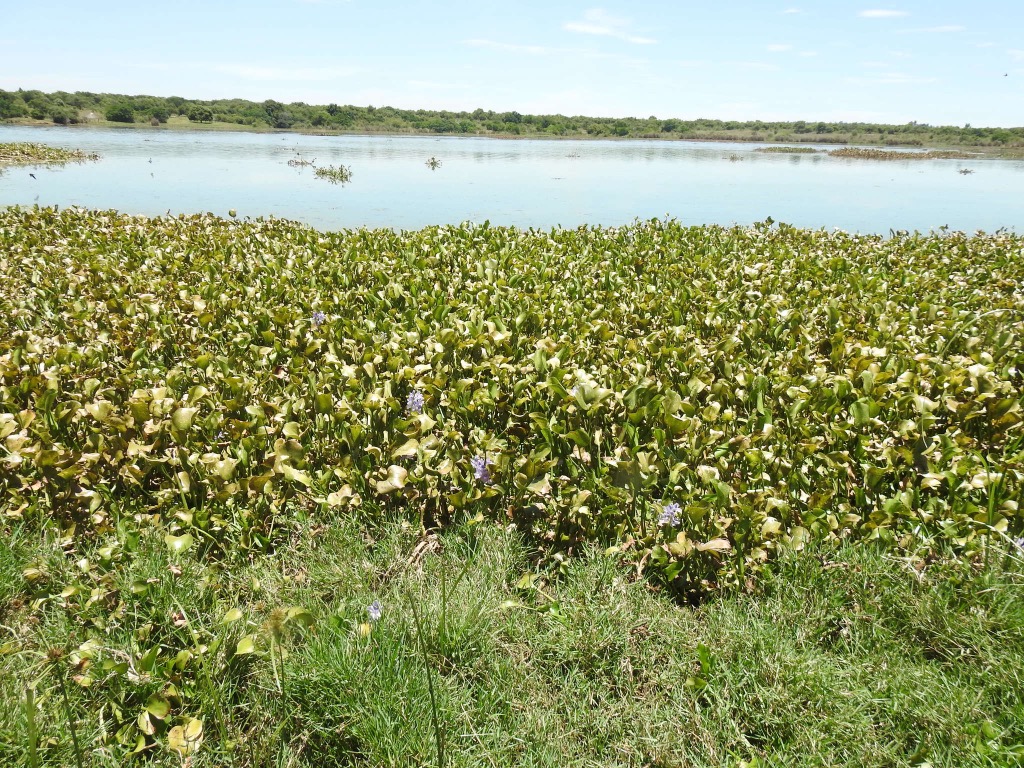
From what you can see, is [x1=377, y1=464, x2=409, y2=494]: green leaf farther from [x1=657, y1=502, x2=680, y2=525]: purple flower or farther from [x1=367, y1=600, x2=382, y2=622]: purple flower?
[x1=657, y1=502, x2=680, y2=525]: purple flower

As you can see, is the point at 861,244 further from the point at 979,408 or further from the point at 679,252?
the point at 979,408

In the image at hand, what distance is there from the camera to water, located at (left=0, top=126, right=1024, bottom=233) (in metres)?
15.1

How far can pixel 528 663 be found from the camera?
2.40 m

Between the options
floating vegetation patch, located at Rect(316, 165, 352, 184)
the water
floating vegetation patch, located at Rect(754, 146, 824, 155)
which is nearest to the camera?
the water

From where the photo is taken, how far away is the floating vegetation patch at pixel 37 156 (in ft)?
82.6

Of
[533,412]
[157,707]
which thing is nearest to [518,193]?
[533,412]

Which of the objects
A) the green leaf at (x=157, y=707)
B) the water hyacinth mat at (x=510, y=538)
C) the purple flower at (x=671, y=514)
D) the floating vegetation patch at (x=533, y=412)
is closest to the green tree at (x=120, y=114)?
the floating vegetation patch at (x=533, y=412)

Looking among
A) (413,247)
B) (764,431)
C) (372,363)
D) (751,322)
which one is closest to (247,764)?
(372,363)

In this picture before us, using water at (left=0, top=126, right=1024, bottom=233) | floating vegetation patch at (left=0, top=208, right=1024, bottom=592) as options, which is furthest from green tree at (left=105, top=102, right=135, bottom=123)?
floating vegetation patch at (left=0, top=208, right=1024, bottom=592)

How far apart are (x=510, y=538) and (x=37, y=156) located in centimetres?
3255

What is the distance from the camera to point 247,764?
2.02m

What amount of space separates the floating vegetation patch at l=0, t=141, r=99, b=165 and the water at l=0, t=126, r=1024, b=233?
1.45 metres

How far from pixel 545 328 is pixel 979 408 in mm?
2763

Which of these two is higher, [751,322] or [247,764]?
[751,322]
